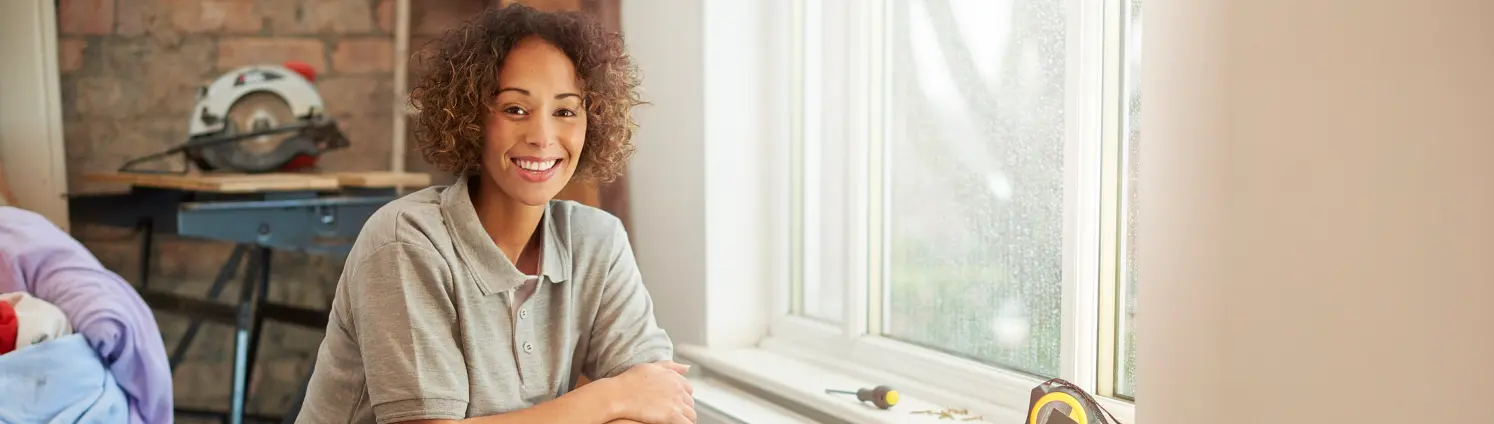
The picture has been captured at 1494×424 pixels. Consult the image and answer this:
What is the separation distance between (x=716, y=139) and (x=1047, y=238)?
564 mm

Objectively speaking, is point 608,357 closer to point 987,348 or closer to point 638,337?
point 638,337

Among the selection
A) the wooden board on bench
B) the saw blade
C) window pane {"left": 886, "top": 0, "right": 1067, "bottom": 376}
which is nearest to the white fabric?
the wooden board on bench

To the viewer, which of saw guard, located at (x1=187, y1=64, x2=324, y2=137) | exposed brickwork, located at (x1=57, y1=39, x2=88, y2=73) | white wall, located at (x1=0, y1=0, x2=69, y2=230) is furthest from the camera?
saw guard, located at (x1=187, y1=64, x2=324, y2=137)

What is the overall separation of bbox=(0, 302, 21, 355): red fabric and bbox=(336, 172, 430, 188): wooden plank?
585 mm

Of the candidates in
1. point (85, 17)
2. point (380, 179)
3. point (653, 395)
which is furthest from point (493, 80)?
point (85, 17)

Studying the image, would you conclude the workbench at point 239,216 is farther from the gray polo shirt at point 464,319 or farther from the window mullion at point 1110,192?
the window mullion at point 1110,192

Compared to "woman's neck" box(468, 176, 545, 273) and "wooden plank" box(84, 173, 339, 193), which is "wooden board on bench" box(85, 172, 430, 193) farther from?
"woman's neck" box(468, 176, 545, 273)

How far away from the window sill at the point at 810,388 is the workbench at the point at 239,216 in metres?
0.60

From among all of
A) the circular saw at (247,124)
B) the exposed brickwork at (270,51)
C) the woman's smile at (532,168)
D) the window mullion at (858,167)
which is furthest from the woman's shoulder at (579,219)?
the exposed brickwork at (270,51)

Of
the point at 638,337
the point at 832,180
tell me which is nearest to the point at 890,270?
the point at 832,180

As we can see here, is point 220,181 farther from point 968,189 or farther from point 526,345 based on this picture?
point 968,189

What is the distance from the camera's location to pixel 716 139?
5.70 ft

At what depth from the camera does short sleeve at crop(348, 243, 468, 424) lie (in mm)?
1067

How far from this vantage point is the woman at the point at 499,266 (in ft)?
3.56
